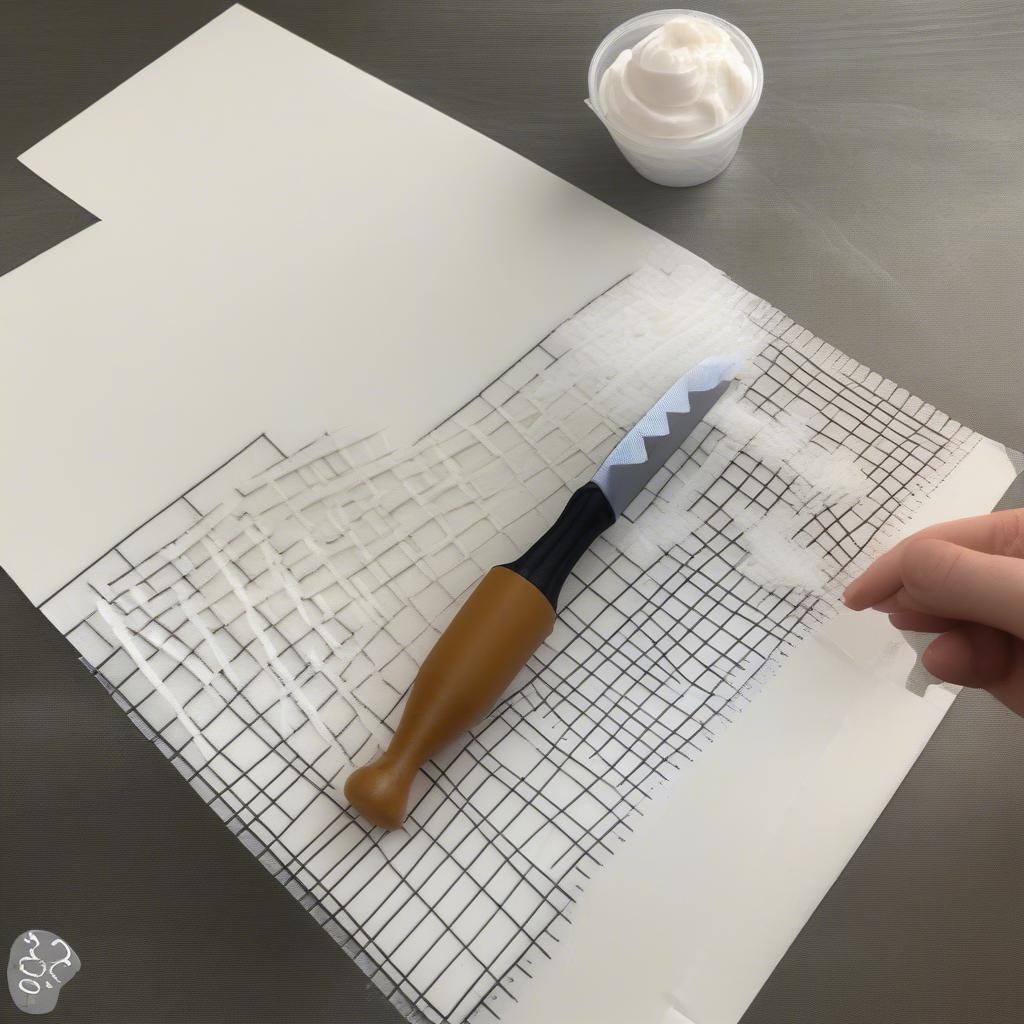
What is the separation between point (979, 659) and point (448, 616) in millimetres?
281

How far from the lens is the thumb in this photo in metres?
0.42

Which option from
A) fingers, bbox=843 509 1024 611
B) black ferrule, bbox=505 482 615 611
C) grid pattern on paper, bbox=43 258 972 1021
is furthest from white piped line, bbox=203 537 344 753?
fingers, bbox=843 509 1024 611

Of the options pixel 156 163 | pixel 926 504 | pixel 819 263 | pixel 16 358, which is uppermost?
pixel 819 263

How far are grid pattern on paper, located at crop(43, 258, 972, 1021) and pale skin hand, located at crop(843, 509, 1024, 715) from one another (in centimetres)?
5

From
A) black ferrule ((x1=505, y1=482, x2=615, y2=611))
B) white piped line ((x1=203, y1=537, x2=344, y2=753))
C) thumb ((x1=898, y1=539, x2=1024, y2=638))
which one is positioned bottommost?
white piped line ((x1=203, y1=537, x2=344, y2=753))

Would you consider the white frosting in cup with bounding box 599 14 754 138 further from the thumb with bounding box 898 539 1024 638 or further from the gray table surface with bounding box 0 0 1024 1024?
the thumb with bounding box 898 539 1024 638

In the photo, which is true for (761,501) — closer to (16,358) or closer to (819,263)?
(819,263)

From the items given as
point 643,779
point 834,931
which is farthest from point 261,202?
point 834,931

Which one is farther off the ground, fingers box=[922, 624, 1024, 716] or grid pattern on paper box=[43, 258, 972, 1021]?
fingers box=[922, 624, 1024, 716]

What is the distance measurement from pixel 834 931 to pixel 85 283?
610 millimetres

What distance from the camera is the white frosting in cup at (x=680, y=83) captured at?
577mm

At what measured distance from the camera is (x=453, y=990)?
1.54 ft
